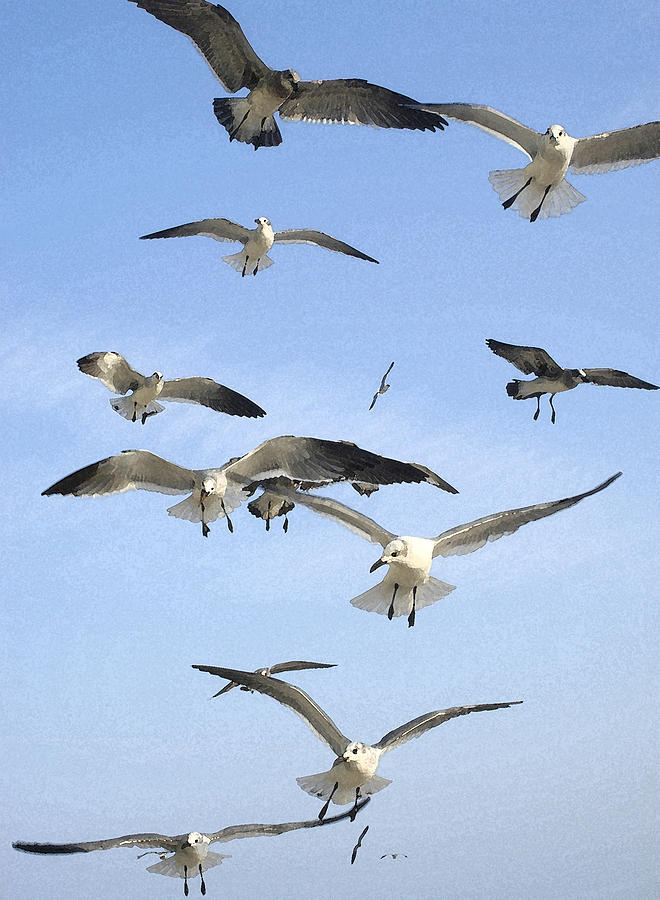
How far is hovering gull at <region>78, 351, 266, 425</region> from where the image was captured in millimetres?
13938

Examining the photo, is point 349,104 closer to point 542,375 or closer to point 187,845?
point 542,375

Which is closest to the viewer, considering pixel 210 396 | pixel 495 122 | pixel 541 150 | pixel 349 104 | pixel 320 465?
pixel 320 465

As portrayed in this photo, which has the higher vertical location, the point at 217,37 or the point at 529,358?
the point at 217,37

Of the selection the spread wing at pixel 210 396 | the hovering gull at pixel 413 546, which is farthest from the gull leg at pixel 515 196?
the spread wing at pixel 210 396

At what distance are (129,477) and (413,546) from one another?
3427 mm

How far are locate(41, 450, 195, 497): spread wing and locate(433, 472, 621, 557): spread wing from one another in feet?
9.56

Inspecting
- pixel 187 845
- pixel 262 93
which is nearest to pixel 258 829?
pixel 187 845

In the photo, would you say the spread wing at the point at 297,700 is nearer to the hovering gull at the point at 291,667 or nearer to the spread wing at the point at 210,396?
the hovering gull at the point at 291,667

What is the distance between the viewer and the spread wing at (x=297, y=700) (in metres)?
11.5

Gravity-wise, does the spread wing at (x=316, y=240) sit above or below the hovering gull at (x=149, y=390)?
above

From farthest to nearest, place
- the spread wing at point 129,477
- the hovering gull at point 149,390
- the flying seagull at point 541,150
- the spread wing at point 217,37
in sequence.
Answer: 1. the hovering gull at point 149,390
2. the flying seagull at point 541,150
3. the spread wing at point 129,477
4. the spread wing at point 217,37

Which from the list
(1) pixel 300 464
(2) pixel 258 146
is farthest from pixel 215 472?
(2) pixel 258 146

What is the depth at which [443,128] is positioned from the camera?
12.9 metres

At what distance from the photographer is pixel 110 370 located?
13984 millimetres
